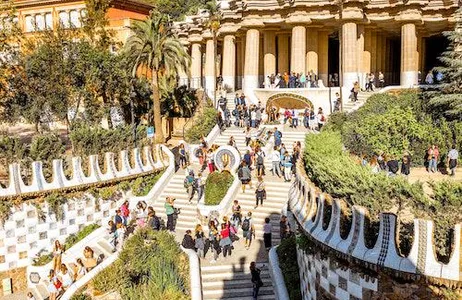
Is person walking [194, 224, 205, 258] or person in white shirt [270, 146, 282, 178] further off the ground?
person in white shirt [270, 146, 282, 178]

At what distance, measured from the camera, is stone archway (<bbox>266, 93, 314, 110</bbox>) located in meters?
35.0

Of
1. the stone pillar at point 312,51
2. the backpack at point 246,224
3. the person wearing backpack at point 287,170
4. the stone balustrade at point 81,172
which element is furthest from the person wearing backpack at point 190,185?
the stone pillar at point 312,51

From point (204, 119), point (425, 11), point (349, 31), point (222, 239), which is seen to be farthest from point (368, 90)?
point (222, 239)

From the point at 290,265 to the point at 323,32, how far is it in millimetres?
28352

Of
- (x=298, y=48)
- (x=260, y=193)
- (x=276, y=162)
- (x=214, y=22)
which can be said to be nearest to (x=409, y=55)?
(x=298, y=48)

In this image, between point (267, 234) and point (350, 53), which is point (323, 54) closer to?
point (350, 53)

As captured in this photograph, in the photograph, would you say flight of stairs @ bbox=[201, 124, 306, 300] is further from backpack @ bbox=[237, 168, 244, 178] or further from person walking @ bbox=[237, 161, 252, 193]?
backpack @ bbox=[237, 168, 244, 178]

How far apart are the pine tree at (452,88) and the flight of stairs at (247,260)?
28.7 feet

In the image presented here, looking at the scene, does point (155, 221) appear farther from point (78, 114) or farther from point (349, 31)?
point (349, 31)

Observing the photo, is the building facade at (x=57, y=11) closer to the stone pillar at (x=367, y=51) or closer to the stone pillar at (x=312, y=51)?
the stone pillar at (x=312, y=51)

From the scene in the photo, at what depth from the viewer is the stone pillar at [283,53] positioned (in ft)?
142

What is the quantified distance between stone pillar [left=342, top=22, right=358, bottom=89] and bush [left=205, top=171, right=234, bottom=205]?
55.3 feet

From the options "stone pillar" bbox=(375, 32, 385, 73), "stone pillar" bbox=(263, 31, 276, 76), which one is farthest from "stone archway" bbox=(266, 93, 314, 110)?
"stone pillar" bbox=(375, 32, 385, 73)

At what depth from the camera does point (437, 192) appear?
11664 mm
